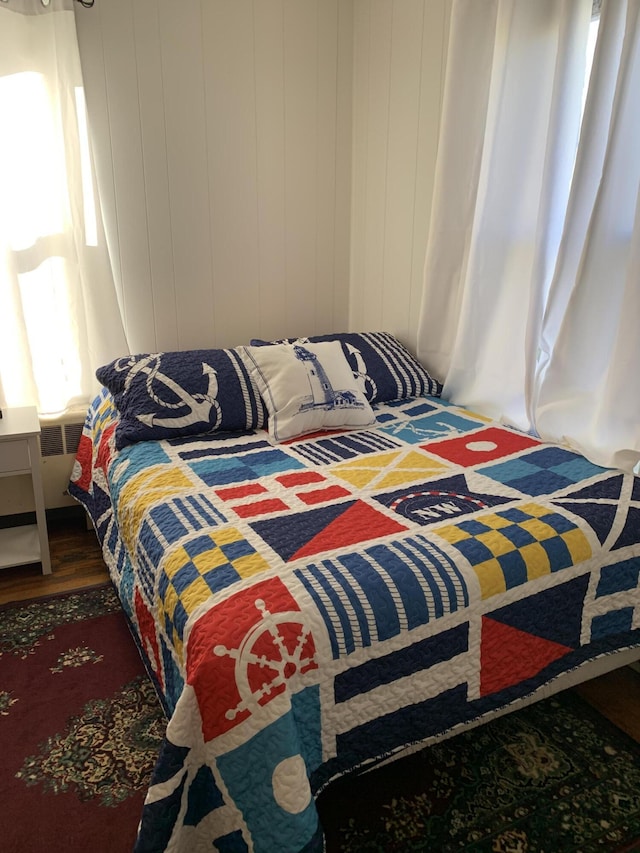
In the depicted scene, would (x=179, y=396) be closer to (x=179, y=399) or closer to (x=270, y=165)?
(x=179, y=399)

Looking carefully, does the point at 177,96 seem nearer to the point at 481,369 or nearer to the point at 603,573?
the point at 481,369

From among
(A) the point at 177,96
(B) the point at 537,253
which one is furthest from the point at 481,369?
(A) the point at 177,96

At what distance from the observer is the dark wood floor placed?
1.78m

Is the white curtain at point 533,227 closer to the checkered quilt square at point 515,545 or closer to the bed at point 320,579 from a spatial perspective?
the bed at point 320,579

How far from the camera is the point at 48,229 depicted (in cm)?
250

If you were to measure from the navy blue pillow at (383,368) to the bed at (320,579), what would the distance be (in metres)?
0.27

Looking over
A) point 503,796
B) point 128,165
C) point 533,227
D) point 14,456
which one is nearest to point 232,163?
point 128,165

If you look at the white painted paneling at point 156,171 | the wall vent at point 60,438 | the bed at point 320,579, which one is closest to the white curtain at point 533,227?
the bed at point 320,579

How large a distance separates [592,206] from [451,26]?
0.91 meters

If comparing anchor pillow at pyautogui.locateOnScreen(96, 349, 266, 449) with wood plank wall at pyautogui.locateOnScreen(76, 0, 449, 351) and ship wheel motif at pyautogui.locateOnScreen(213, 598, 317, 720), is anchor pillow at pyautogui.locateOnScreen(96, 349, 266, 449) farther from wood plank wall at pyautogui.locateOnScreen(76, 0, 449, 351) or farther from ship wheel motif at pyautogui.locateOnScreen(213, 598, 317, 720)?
ship wheel motif at pyautogui.locateOnScreen(213, 598, 317, 720)

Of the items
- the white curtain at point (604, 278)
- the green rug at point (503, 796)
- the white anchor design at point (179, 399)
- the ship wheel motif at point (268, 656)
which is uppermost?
the white curtain at point (604, 278)

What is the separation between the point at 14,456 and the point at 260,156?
1.61 metres

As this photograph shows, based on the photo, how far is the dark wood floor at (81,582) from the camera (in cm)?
178

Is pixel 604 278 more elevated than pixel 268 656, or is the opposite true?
pixel 604 278
